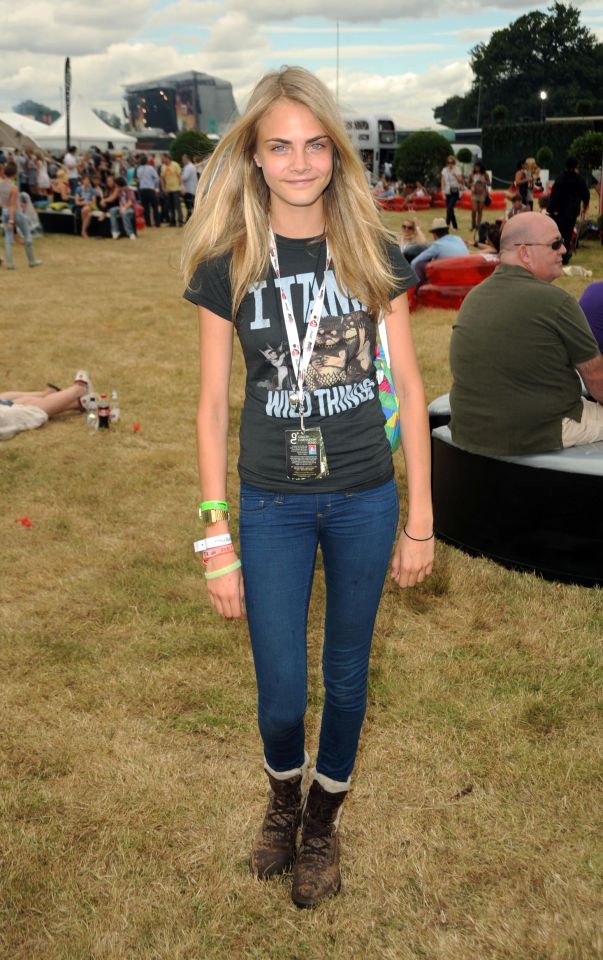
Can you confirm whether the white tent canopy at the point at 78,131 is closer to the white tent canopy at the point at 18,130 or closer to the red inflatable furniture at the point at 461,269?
the white tent canopy at the point at 18,130

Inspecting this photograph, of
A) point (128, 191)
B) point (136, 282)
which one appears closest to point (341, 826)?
point (136, 282)

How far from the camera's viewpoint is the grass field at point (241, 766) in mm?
2646

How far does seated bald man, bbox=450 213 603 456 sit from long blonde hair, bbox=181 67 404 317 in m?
2.44

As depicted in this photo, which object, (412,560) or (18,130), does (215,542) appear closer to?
(412,560)

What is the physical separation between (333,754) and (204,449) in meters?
0.99

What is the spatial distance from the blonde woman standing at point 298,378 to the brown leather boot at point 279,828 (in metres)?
0.36

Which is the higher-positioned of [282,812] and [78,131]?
[78,131]

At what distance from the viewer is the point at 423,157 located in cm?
3697

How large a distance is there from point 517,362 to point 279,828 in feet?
9.22

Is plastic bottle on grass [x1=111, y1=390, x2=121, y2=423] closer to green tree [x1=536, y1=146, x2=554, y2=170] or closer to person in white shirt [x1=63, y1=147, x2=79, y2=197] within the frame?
person in white shirt [x1=63, y1=147, x2=79, y2=197]

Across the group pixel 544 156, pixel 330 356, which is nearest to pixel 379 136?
pixel 544 156

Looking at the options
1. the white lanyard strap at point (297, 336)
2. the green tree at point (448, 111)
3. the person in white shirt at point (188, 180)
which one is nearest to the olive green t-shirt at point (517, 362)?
the white lanyard strap at point (297, 336)

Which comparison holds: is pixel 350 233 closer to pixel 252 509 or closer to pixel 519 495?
pixel 252 509

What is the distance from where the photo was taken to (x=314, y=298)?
2186 millimetres
